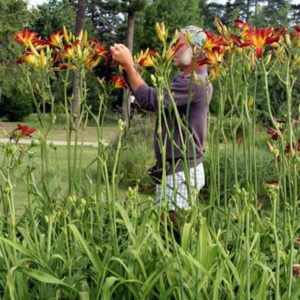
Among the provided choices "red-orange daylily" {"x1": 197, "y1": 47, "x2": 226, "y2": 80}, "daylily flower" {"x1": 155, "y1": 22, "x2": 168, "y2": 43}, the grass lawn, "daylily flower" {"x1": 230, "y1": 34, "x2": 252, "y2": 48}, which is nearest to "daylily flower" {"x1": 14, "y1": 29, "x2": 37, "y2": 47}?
the grass lawn

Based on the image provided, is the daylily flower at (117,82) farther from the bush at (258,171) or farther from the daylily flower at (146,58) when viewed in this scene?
the bush at (258,171)

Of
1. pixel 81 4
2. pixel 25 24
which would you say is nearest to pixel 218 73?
pixel 81 4

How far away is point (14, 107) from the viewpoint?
101ft

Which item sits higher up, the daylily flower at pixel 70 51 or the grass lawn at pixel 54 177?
the daylily flower at pixel 70 51

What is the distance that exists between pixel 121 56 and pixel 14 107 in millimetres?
28794

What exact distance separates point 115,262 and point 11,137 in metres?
0.68

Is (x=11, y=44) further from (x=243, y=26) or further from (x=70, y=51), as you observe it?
(x=243, y=26)

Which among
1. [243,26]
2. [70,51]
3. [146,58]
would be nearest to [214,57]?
[243,26]

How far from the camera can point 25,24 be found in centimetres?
2781

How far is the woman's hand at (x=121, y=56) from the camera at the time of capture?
2740 mm

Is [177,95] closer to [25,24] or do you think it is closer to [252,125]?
[252,125]

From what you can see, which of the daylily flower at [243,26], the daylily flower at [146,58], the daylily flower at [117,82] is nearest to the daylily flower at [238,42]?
the daylily flower at [243,26]

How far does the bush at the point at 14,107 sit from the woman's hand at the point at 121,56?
28.5 m

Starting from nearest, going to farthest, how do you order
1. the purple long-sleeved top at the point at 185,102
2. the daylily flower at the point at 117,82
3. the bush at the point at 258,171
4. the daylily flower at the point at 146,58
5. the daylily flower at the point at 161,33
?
the daylily flower at the point at 161,33 → the daylily flower at the point at 146,58 → the daylily flower at the point at 117,82 → the purple long-sleeved top at the point at 185,102 → the bush at the point at 258,171
